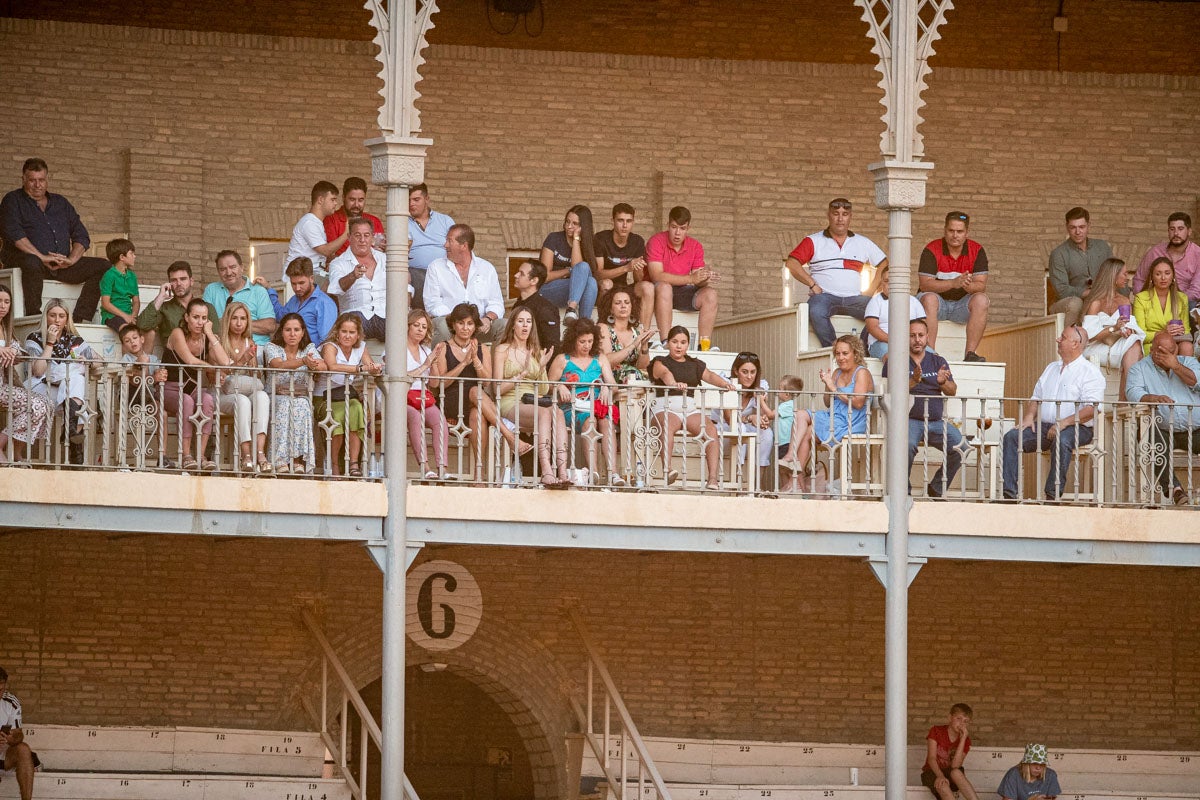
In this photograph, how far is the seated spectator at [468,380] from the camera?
47.6 ft

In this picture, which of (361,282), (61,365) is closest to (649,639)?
(361,282)

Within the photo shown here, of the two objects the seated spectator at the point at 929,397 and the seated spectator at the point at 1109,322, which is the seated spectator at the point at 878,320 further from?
the seated spectator at the point at 1109,322

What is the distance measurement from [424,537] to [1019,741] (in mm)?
6690

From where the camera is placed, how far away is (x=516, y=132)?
19531 millimetres

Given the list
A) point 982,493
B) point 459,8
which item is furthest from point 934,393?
point 459,8

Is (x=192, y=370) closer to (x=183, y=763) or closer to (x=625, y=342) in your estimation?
(x=625, y=342)

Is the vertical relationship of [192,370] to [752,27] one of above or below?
below

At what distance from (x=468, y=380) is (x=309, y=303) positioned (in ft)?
4.90

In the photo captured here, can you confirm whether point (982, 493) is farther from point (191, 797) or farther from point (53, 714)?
point (53, 714)

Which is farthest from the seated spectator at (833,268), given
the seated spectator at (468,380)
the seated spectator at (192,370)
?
the seated spectator at (192,370)

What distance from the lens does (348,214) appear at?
16.5m

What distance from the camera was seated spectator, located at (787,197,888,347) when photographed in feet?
55.1

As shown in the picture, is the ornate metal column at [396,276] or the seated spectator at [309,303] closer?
the ornate metal column at [396,276]

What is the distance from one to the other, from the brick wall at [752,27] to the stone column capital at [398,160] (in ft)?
17.3
